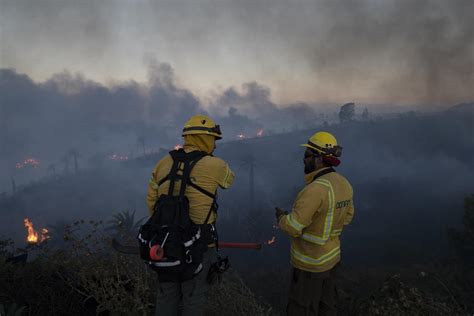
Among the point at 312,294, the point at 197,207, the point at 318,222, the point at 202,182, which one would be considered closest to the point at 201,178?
the point at 202,182

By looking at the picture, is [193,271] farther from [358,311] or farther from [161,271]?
[358,311]

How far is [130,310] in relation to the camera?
395 cm

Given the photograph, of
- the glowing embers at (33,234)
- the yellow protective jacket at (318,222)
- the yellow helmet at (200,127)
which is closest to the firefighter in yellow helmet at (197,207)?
the yellow helmet at (200,127)

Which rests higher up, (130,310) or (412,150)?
(130,310)

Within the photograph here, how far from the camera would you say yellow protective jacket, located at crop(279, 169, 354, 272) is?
348cm

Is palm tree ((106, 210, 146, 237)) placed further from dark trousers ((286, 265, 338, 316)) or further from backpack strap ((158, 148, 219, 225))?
dark trousers ((286, 265, 338, 316))

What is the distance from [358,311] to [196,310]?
8.91 feet

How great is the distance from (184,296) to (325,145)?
8.11 feet

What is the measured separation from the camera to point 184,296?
318 cm

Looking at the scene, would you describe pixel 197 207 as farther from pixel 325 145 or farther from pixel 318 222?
pixel 325 145

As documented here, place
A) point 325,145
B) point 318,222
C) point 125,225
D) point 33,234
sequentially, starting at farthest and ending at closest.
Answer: point 125,225, point 33,234, point 325,145, point 318,222

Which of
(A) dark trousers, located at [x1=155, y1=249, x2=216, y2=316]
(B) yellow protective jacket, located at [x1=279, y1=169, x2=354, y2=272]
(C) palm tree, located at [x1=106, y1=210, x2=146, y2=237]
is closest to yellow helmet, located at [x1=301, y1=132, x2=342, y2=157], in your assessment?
(B) yellow protective jacket, located at [x1=279, y1=169, x2=354, y2=272]

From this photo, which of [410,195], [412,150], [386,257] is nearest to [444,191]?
[410,195]

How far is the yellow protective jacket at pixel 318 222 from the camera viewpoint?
348cm
